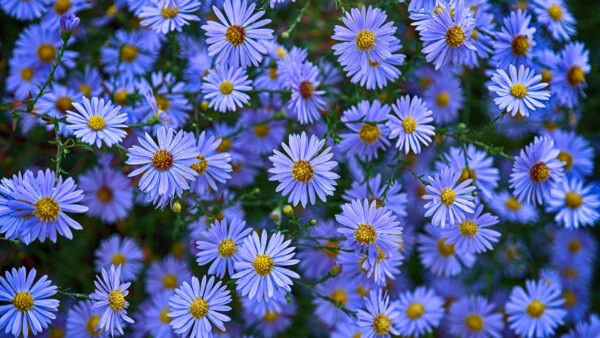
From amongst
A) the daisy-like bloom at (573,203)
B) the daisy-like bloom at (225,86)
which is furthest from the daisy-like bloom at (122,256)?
the daisy-like bloom at (573,203)

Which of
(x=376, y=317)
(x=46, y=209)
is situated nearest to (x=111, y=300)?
(x=46, y=209)

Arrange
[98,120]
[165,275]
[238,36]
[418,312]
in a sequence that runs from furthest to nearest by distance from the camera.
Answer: [165,275]
[418,312]
[238,36]
[98,120]

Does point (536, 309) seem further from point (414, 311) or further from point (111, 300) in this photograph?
point (111, 300)

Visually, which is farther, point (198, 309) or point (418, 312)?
point (418, 312)

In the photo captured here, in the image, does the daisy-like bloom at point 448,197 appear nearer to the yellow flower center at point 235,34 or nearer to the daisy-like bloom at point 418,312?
the daisy-like bloom at point 418,312

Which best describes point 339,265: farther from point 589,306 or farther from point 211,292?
point 589,306

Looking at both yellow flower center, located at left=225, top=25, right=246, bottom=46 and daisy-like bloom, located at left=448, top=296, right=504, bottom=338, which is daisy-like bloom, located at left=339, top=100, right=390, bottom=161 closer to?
yellow flower center, located at left=225, top=25, right=246, bottom=46

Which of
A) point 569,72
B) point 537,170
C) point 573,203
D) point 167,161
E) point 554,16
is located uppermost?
point 554,16
